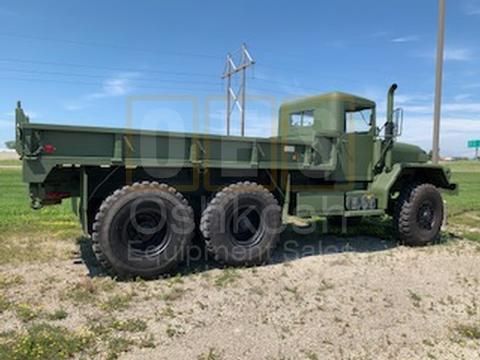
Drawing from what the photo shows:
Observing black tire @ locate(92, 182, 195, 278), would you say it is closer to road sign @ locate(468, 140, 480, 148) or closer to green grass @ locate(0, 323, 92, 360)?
green grass @ locate(0, 323, 92, 360)

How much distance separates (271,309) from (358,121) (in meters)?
4.54

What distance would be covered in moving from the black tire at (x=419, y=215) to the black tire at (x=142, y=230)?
4.26 m

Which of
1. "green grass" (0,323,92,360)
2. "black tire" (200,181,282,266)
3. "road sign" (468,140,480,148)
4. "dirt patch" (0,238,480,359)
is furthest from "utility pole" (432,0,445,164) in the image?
"road sign" (468,140,480,148)

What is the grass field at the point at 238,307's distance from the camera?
13.4 feet

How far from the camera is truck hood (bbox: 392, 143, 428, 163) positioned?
903cm

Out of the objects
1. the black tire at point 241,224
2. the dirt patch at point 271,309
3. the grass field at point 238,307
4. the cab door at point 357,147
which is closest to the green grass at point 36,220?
the grass field at point 238,307

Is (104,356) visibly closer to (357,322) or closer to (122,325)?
(122,325)

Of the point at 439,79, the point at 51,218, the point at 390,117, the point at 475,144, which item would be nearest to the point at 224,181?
the point at 390,117

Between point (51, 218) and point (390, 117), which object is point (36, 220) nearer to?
point (51, 218)

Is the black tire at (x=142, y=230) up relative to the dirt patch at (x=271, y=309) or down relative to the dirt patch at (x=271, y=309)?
up

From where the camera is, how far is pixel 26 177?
18.1ft

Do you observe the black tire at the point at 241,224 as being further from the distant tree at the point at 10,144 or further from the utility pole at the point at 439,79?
the utility pole at the point at 439,79

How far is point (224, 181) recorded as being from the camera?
23.6 ft

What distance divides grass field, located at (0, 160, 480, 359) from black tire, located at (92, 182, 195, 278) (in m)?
0.24
